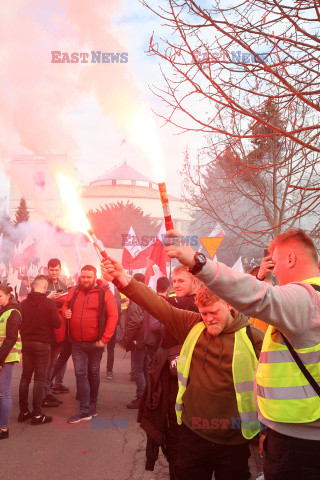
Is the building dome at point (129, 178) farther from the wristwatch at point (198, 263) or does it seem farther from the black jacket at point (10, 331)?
the black jacket at point (10, 331)

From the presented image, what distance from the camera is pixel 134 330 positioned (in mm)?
7582

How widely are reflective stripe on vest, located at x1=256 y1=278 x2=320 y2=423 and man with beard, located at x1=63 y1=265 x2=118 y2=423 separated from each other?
4.57 m

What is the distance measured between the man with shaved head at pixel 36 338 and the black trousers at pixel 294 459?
187 inches

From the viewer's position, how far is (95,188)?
55.9 metres

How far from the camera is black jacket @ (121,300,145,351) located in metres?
7.55

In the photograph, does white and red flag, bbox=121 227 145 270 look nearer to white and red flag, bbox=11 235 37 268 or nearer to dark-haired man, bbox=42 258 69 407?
white and red flag, bbox=11 235 37 268

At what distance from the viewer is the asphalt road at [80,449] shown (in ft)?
15.6

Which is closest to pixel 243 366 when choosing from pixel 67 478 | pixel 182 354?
pixel 182 354

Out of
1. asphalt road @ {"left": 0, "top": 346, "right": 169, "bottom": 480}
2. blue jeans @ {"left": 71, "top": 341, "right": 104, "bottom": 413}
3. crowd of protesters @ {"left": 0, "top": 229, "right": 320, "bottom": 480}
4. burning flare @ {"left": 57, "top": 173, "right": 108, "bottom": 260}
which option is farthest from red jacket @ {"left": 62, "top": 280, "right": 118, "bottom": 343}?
burning flare @ {"left": 57, "top": 173, "right": 108, "bottom": 260}

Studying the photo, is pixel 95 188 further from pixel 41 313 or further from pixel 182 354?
pixel 182 354

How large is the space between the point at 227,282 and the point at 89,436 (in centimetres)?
488

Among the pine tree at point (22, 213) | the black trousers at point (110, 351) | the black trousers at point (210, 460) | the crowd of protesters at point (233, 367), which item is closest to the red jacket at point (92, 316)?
the crowd of protesters at point (233, 367)

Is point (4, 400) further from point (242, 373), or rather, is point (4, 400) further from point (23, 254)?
point (23, 254)

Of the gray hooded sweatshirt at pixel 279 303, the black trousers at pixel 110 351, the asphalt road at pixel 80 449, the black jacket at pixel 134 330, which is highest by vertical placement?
the gray hooded sweatshirt at pixel 279 303
